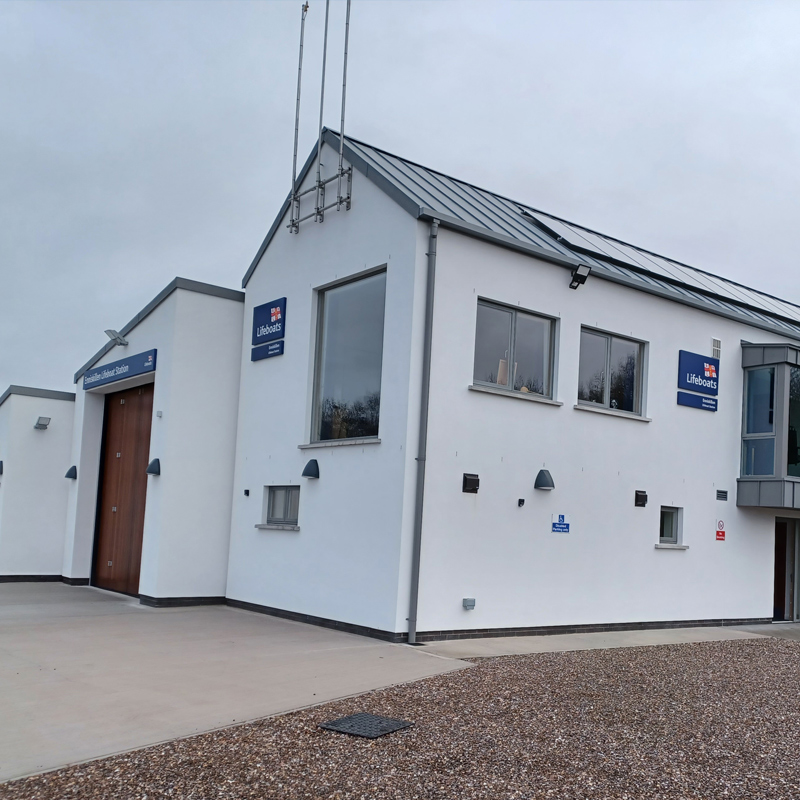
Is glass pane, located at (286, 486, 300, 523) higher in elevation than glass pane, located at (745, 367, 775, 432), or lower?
lower

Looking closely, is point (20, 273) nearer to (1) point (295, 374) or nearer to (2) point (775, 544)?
(1) point (295, 374)

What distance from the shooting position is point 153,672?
312 inches

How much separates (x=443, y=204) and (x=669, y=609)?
737cm

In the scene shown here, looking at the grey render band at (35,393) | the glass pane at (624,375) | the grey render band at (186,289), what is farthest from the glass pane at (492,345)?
the grey render band at (35,393)

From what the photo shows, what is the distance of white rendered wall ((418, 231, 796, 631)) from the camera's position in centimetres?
1107

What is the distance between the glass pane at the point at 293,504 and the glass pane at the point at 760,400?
8.22m

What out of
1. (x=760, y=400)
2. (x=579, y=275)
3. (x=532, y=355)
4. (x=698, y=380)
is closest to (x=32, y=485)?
(x=532, y=355)

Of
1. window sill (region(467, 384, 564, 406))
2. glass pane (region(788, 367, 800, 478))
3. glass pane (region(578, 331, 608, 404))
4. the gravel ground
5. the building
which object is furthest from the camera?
glass pane (region(788, 367, 800, 478))

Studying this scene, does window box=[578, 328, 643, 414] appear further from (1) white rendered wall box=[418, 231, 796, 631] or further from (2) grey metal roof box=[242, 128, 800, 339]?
(2) grey metal roof box=[242, 128, 800, 339]

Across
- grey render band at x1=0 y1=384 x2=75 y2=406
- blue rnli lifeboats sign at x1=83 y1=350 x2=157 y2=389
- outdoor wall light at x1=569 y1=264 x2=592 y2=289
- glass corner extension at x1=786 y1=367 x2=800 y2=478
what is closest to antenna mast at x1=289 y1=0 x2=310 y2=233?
blue rnli lifeboats sign at x1=83 y1=350 x2=157 y2=389

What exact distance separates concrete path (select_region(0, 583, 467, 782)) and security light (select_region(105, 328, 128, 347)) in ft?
15.8

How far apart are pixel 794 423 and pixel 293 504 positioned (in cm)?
900

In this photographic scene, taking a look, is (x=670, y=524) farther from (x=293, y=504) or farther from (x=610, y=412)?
(x=293, y=504)

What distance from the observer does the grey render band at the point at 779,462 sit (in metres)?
14.8
